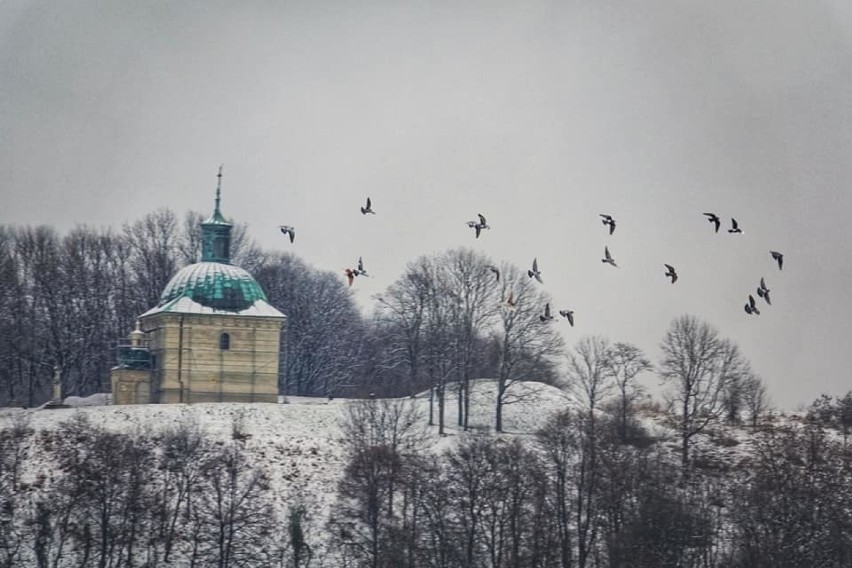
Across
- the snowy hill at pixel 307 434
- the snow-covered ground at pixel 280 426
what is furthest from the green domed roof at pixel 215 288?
the snow-covered ground at pixel 280 426

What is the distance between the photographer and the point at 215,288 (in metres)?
103

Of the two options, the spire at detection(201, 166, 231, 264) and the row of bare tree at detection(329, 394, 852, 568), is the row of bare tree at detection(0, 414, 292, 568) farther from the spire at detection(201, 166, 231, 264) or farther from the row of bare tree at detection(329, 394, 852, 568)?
the spire at detection(201, 166, 231, 264)

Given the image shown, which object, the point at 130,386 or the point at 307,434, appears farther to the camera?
the point at 130,386

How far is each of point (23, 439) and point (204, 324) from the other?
1418 cm

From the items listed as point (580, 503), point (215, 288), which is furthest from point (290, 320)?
point (580, 503)

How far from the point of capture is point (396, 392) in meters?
117

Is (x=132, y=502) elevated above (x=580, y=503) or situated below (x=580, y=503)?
below

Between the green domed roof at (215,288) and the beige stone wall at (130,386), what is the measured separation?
5.16 m

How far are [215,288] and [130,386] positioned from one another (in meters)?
7.01

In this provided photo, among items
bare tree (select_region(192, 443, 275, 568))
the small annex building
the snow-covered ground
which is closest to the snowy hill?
the snow-covered ground

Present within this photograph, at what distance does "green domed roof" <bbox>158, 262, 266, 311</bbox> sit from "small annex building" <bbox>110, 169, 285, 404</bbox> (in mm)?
50

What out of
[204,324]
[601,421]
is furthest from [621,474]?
[204,324]

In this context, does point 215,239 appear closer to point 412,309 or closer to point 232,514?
point 412,309

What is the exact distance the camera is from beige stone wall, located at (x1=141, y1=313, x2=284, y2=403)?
100 metres
